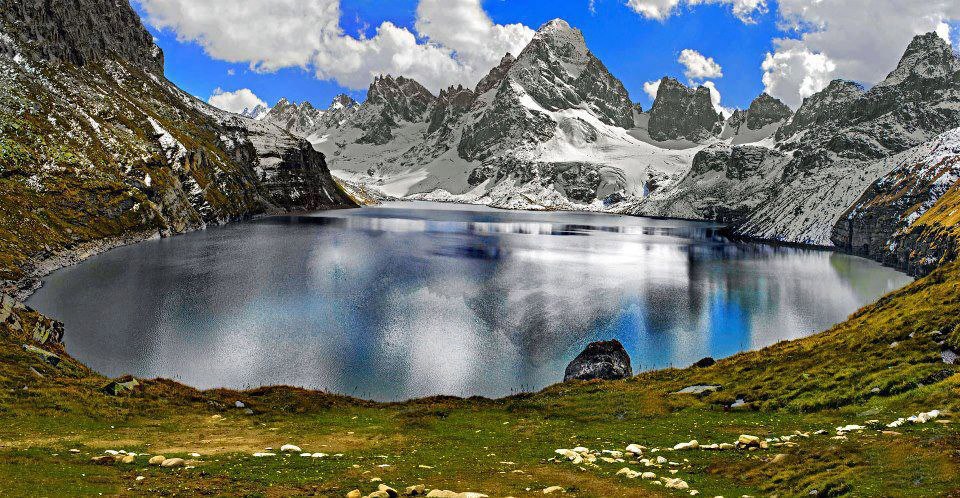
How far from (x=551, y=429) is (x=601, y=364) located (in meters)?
22.4

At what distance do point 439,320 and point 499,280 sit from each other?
117 feet

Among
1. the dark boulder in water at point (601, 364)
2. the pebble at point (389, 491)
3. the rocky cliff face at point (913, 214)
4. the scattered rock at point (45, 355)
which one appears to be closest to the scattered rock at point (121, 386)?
the scattered rock at point (45, 355)

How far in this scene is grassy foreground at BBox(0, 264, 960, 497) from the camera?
20109mm

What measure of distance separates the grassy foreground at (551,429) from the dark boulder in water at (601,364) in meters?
4.97

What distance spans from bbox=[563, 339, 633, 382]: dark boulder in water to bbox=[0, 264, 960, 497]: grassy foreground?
4972 millimetres

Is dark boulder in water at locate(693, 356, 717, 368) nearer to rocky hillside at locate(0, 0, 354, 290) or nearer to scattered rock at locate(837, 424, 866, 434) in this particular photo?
scattered rock at locate(837, 424, 866, 434)

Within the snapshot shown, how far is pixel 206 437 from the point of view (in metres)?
32.3

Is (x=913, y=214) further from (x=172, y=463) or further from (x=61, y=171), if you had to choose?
(x=61, y=171)

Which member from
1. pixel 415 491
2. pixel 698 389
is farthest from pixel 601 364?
pixel 415 491

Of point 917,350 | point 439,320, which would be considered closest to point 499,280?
point 439,320

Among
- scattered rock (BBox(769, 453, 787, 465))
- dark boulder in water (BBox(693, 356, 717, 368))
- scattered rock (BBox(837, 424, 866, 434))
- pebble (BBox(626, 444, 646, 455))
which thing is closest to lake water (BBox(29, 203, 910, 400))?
dark boulder in water (BBox(693, 356, 717, 368))

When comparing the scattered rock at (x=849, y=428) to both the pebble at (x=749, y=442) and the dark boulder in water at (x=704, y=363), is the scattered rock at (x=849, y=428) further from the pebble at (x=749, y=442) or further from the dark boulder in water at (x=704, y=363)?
the dark boulder in water at (x=704, y=363)

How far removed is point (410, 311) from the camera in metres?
83.6

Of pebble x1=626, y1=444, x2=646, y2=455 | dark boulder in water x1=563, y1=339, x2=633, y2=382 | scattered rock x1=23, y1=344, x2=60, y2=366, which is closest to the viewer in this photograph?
pebble x1=626, y1=444, x2=646, y2=455
